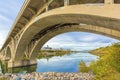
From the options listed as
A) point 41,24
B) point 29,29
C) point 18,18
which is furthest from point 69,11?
point 18,18

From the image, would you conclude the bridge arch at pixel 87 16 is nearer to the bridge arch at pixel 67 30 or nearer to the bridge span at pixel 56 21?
the bridge span at pixel 56 21

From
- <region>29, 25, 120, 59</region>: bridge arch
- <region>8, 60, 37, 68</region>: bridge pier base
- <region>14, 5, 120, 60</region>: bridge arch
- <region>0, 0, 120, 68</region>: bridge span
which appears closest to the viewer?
<region>14, 5, 120, 60</region>: bridge arch

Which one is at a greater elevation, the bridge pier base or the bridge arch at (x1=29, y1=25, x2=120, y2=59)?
the bridge arch at (x1=29, y1=25, x2=120, y2=59)

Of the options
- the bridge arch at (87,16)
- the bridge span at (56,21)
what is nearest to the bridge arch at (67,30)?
the bridge span at (56,21)

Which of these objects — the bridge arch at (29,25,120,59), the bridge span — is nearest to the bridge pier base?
the bridge span

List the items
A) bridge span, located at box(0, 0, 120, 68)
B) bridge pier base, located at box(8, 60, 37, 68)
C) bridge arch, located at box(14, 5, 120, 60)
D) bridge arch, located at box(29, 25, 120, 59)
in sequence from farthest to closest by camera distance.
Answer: bridge pier base, located at box(8, 60, 37, 68) → bridge arch, located at box(29, 25, 120, 59) → bridge span, located at box(0, 0, 120, 68) → bridge arch, located at box(14, 5, 120, 60)

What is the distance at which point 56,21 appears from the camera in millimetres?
24219

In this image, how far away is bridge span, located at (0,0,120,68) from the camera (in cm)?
1280

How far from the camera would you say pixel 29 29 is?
30234 mm

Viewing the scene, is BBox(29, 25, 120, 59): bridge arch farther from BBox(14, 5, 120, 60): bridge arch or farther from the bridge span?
BBox(14, 5, 120, 60): bridge arch

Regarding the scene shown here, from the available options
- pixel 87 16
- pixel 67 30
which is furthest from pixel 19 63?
pixel 87 16

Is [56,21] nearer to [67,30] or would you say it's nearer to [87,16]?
[67,30]

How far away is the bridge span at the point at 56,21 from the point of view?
12797 millimetres

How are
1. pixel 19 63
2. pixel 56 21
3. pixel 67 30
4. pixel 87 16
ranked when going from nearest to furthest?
pixel 87 16 < pixel 56 21 < pixel 67 30 < pixel 19 63
